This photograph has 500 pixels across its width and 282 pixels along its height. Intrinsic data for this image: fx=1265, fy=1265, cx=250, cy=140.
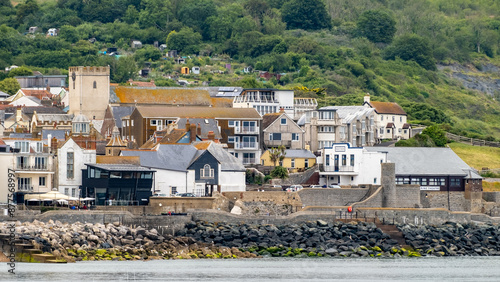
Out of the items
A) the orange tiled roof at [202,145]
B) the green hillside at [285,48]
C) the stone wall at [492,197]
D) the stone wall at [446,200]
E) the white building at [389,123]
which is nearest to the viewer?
the orange tiled roof at [202,145]

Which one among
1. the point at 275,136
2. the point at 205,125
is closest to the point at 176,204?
the point at 205,125

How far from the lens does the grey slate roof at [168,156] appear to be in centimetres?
7781

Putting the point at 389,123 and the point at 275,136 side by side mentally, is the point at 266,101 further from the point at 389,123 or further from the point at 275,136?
the point at 389,123

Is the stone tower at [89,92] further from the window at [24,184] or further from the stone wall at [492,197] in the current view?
the stone wall at [492,197]

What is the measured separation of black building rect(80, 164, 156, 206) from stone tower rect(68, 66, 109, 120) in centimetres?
2677

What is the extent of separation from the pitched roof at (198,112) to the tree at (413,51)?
78.4 metres

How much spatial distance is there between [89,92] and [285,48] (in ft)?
197

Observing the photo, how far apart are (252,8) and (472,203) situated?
101 metres

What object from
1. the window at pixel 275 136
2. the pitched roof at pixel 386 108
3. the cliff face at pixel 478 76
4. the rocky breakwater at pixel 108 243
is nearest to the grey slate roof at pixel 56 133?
the window at pixel 275 136

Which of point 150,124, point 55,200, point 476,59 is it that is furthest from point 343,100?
point 476,59

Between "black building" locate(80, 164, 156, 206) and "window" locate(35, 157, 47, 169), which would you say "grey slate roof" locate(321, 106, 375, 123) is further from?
"window" locate(35, 157, 47, 169)

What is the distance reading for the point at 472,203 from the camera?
84938 mm

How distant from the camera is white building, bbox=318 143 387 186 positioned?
8462 centimetres

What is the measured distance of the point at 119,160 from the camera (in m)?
76.3
